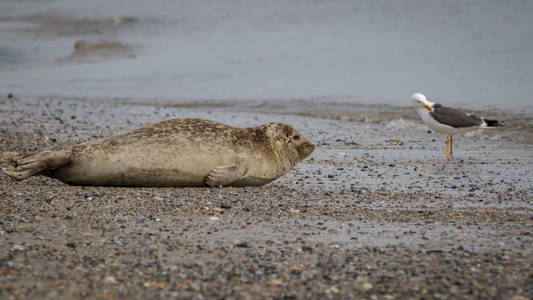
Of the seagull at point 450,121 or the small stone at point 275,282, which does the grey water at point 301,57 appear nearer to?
the seagull at point 450,121

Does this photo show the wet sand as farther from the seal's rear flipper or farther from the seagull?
the seagull

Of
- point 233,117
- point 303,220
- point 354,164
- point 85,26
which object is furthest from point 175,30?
point 303,220

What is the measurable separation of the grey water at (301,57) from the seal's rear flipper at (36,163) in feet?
25.1

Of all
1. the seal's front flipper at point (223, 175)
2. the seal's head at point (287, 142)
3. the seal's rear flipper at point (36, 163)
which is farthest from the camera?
the seal's head at point (287, 142)

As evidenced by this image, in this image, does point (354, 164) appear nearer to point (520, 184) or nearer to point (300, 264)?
point (520, 184)

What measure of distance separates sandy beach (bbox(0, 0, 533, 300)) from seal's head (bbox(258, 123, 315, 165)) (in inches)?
12.0

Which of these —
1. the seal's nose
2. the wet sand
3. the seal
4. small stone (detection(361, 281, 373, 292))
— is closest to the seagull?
the wet sand

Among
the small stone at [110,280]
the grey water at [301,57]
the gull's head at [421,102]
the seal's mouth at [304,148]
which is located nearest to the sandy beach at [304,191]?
the small stone at [110,280]

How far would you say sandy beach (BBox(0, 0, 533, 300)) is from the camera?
3215 millimetres

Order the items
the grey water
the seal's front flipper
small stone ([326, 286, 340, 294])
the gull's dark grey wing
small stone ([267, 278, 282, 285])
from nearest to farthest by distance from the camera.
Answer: small stone ([326, 286, 340, 294]) → small stone ([267, 278, 282, 285]) → the seal's front flipper → the gull's dark grey wing → the grey water

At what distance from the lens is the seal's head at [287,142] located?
6.24 metres

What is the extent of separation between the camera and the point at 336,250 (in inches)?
147

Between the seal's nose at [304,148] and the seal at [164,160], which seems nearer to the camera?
the seal at [164,160]

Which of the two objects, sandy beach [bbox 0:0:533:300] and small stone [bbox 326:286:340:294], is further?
sandy beach [bbox 0:0:533:300]
